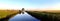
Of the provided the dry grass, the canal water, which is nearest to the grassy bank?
the canal water

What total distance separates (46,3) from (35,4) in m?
0.33

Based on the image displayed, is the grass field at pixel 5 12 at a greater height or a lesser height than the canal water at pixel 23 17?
greater

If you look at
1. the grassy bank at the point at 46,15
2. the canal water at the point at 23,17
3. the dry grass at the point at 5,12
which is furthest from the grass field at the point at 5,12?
the grassy bank at the point at 46,15

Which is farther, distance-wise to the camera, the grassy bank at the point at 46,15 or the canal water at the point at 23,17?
Result: the canal water at the point at 23,17

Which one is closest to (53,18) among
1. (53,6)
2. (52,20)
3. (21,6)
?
(52,20)

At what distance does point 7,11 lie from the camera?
11.9 feet

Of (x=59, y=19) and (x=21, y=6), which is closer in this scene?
(x=59, y=19)

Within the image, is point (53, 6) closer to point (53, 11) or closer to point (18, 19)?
point (53, 11)

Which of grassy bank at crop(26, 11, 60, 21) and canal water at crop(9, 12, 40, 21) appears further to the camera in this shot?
canal water at crop(9, 12, 40, 21)

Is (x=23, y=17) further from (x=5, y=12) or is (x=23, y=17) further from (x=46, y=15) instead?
(x=46, y=15)

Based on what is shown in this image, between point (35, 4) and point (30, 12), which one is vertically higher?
point (35, 4)

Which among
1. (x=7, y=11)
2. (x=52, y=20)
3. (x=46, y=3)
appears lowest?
(x=52, y=20)

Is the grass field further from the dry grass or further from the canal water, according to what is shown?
the canal water

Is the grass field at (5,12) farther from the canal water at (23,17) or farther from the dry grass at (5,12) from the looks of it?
the canal water at (23,17)
